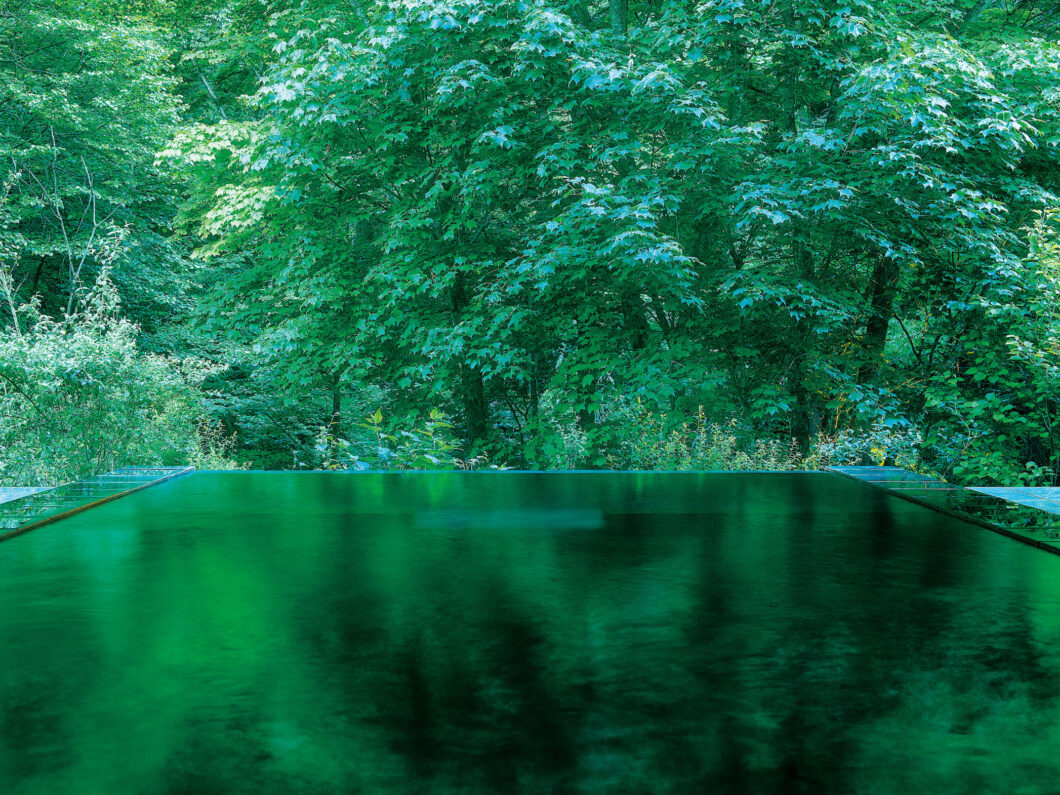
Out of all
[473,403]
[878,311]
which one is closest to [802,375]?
[878,311]

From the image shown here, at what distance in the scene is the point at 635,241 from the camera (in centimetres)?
813

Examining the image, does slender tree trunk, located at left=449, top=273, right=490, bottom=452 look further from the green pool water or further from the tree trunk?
the green pool water

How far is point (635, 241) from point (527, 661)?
6.79m

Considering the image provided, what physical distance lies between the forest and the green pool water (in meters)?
4.14

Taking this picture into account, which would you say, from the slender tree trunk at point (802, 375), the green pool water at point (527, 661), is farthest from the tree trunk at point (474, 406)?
the green pool water at point (527, 661)

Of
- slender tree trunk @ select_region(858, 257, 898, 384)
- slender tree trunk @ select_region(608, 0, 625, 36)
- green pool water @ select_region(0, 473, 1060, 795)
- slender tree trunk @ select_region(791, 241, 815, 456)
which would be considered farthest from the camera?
slender tree trunk @ select_region(608, 0, 625, 36)

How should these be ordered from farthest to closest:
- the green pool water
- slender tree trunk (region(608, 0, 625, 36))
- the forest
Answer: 1. slender tree trunk (region(608, 0, 625, 36))
2. the forest
3. the green pool water

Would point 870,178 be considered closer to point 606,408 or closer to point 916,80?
point 916,80

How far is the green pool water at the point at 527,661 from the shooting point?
1178 millimetres

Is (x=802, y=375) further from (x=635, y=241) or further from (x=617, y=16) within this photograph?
(x=617, y=16)

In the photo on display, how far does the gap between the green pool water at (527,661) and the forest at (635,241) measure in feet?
13.6

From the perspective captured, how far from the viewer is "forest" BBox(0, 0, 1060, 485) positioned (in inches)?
294

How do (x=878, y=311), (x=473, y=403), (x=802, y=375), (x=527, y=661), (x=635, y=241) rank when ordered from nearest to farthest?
(x=527, y=661) → (x=635, y=241) → (x=802, y=375) → (x=878, y=311) → (x=473, y=403)

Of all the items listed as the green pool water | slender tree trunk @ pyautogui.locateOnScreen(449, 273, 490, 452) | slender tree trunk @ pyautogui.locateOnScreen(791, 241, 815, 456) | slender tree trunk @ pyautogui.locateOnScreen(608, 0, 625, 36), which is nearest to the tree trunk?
slender tree trunk @ pyautogui.locateOnScreen(449, 273, 490, 452)
